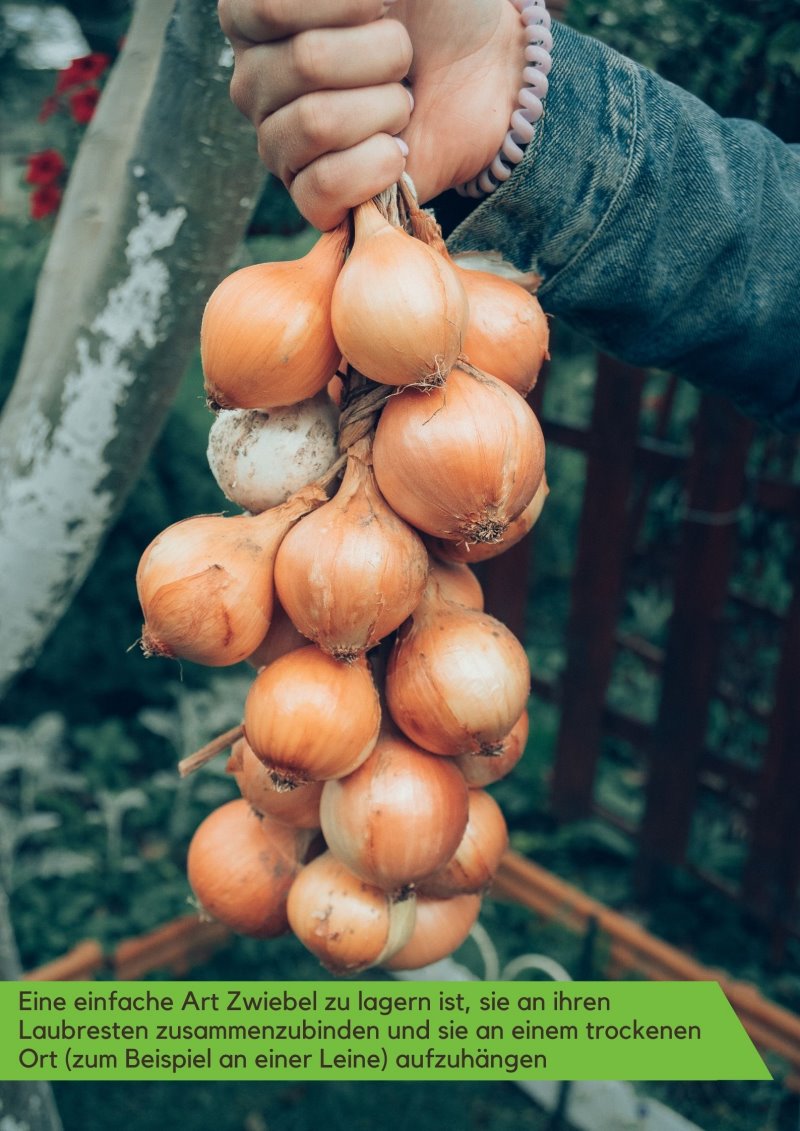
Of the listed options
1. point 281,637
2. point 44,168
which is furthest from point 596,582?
point 281,637

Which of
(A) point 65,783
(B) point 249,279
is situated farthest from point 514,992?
(A) point 65,783

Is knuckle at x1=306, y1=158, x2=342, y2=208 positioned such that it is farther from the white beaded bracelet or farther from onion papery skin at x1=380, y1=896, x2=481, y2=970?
onion papery skin at x1=380, y1=896, x2=481, y2=970

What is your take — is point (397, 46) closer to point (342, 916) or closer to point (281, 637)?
point (281, 637)

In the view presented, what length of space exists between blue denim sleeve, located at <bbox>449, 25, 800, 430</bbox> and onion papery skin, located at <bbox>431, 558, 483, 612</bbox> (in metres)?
0.28

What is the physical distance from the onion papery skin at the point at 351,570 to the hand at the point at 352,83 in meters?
0.20

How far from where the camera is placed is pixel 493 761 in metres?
0.76

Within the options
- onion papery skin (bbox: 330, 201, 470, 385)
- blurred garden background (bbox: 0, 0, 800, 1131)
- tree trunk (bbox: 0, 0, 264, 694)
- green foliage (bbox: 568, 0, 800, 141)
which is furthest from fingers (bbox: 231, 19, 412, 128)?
green foliage (bbox: 568, 0, 800, 141)

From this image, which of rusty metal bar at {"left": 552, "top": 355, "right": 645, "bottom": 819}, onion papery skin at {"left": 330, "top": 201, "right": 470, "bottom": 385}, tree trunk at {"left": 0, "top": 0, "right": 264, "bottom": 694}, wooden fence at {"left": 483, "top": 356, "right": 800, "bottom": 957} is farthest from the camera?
rusty metal bar at {"left": 552, "top": 355, "right": 645, "bottom": 819}

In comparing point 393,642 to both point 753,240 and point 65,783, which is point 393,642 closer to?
point 753,240

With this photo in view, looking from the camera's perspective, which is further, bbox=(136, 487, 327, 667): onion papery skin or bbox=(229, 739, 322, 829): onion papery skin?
bbox=(229, 739, 322, 829): onion papery skin

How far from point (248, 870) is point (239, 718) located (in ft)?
5.44

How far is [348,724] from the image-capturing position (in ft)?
2.18

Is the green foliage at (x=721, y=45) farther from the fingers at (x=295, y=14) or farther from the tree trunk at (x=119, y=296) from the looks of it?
the fingers at (x=295, y=14)

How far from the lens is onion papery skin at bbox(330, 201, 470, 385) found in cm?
60
